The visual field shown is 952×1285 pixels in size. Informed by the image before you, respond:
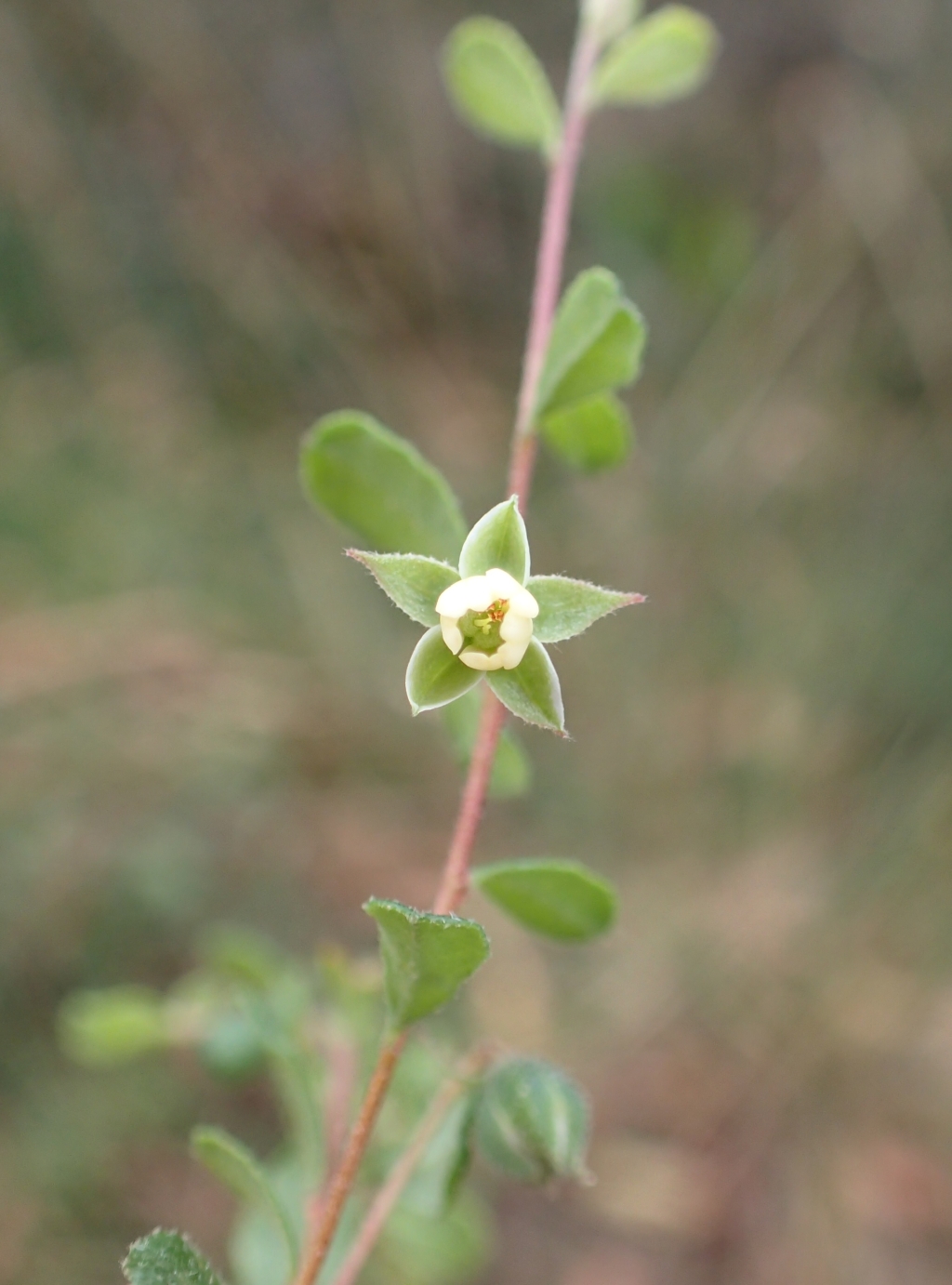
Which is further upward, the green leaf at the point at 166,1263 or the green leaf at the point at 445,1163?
the green leaf at the point at 445,1163

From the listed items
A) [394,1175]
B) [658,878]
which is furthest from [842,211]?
[394,1175]

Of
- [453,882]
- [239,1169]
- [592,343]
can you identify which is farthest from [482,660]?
[239,1169]

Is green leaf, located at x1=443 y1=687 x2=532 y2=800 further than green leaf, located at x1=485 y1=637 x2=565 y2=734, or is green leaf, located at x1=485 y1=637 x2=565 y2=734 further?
green leaf, located at x1=443 y1=687 x2=532 y2=800

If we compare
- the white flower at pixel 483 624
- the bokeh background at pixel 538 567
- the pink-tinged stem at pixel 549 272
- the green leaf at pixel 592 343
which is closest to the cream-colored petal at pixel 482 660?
the white flower at pixel 483 624

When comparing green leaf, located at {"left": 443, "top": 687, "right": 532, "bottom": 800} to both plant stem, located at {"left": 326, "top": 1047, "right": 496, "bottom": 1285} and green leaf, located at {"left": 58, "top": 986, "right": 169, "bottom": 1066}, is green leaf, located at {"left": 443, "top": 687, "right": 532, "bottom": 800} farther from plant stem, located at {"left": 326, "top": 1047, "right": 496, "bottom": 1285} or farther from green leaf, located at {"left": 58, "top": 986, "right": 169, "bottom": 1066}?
green leaf, located at {"left": 58, "top": 986, "right": 169, "bottom": 1066}

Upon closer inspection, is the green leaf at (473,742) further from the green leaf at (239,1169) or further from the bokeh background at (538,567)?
the bokeh background at (538,567)

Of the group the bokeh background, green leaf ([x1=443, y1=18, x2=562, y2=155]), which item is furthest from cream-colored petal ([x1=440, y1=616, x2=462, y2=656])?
the bokeh background
